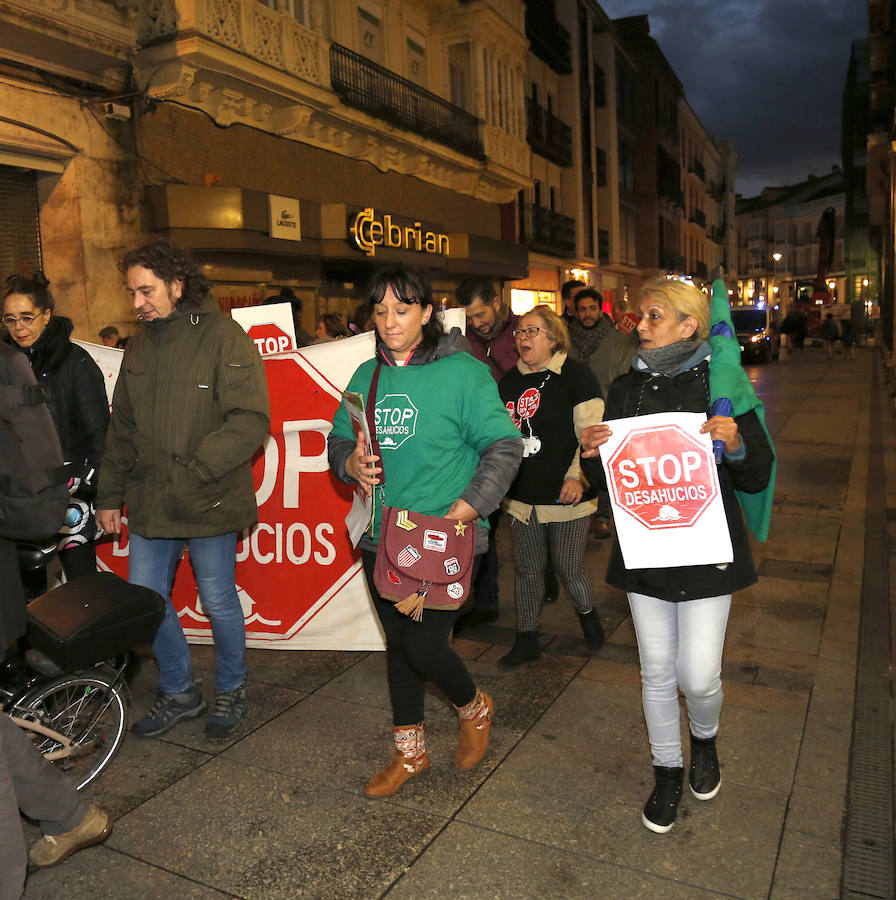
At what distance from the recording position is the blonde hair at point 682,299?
2938 mm

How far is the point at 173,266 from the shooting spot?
3.57 m

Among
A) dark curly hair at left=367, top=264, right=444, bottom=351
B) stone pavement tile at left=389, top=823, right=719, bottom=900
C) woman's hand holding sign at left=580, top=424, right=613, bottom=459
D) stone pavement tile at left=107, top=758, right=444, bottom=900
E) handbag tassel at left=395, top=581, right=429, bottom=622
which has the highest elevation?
dark curly hair at left=367, top=264, right=444, bottom=351

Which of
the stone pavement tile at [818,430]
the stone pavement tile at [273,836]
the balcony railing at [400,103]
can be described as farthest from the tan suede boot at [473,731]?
the balcony railing at [400,103]

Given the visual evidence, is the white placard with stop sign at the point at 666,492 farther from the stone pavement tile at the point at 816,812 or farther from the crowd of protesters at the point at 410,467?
the stone pavement tile at the point at 816,812

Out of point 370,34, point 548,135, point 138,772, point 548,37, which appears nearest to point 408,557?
point 138,772

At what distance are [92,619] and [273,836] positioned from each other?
1.04 m

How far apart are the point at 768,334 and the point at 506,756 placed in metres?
30.2

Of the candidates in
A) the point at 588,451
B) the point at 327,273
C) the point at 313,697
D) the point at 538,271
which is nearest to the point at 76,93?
the point at 327,273

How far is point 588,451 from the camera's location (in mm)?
3027

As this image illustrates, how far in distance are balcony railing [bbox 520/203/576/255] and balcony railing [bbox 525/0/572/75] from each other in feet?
17.1

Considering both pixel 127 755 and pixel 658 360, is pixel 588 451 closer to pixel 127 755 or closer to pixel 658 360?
pixel 658 360

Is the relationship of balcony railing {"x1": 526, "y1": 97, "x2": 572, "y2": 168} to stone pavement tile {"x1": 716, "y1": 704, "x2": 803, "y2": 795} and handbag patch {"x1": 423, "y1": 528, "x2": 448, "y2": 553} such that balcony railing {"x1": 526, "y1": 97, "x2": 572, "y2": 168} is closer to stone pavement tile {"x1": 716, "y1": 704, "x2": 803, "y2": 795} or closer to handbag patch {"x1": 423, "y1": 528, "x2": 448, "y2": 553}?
stone pavement tile {"x1": 716, "y1": 704, "x2": 803, "y2": 795}

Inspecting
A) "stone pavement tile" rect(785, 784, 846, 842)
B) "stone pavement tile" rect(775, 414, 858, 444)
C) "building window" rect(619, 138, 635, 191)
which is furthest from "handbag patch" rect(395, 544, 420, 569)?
"building window" rect(619, 138, 635, 191)

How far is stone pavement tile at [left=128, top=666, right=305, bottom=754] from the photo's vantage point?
12.2 feet
